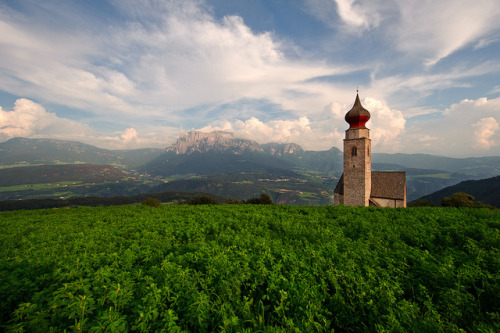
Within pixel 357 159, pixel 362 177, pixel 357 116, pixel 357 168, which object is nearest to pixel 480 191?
pixel 362 177

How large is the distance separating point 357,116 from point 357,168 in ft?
29.6

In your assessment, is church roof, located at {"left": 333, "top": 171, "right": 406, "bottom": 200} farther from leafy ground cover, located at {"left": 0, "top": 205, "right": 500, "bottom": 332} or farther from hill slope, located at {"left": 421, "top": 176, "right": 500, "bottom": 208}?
hill slope, located at {"left": 421, "top": 176, "right": 500, "bottom": 208}

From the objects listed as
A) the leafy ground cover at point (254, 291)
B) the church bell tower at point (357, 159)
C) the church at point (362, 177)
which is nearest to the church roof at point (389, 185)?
the church at point (362, 177)

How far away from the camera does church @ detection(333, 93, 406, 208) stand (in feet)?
104

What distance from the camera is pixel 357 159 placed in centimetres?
3222

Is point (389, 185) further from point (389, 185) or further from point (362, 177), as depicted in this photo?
point (362, 177)

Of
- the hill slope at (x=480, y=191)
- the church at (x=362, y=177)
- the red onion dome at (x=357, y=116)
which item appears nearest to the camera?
the church at (x=362, y=177)

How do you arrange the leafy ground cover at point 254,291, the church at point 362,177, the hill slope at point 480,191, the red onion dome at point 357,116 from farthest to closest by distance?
the hill slope at point 480,191
the red onion dome at point 357,116
the church at point 362,177
the leafy ground cover at point 254,291

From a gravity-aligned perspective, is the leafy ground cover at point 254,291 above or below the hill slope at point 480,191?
above

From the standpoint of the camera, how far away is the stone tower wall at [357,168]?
1251 inches

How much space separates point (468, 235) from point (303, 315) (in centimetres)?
982

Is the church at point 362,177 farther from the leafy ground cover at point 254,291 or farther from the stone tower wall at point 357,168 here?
the leafy ground cover at point 254,291

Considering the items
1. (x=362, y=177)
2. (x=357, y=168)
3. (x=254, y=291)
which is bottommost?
(x=254, y=291)

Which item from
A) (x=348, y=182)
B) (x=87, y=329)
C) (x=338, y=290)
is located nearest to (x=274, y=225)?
(x=338, y=290)
